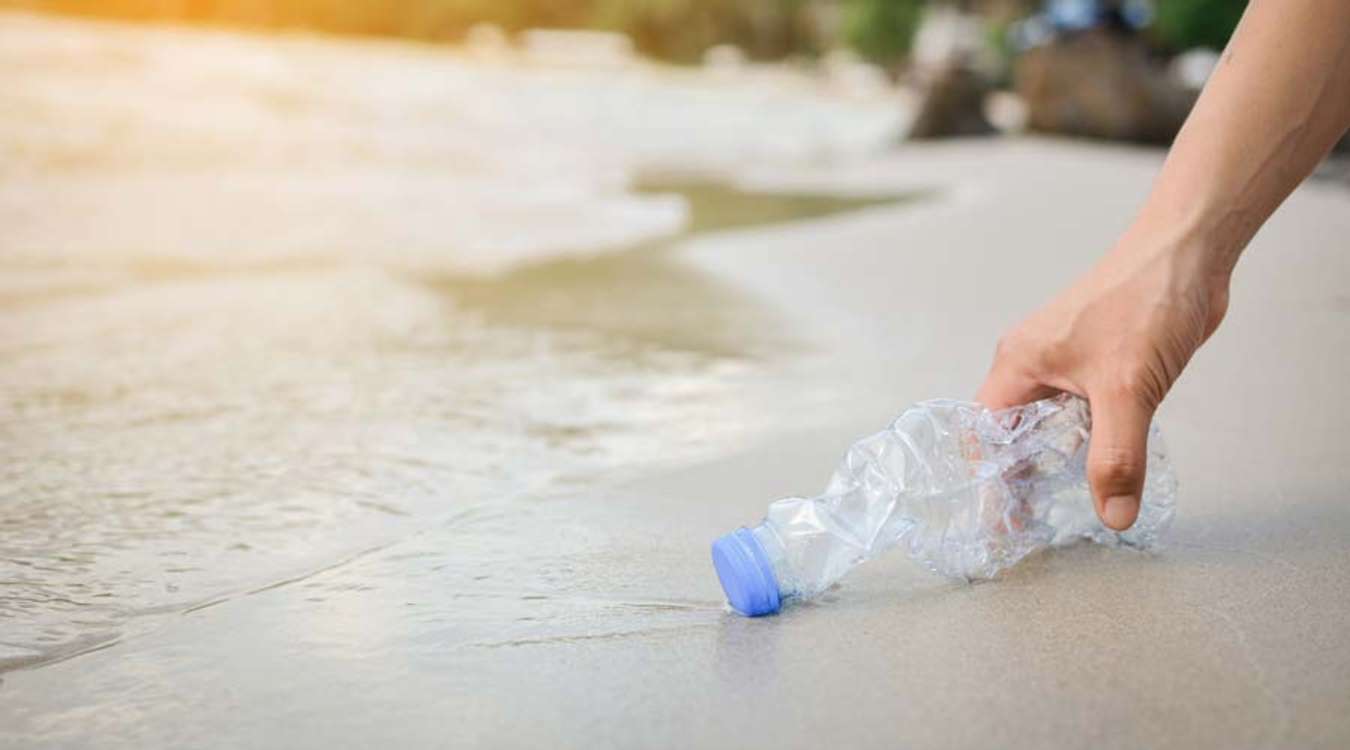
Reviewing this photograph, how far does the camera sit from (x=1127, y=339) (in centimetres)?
164

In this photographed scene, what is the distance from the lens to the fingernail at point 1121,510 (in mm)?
1636

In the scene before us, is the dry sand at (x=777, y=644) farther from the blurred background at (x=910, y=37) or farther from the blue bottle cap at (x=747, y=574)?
the blurred background at (x=910, y=37)

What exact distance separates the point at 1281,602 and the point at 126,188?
6.99 metres

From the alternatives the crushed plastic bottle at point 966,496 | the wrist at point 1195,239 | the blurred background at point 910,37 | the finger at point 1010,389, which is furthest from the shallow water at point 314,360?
the blurred background at point 910,37

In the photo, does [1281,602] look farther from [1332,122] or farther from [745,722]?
[745,722]

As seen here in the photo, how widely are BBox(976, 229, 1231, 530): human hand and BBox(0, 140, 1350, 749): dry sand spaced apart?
15 centimetres

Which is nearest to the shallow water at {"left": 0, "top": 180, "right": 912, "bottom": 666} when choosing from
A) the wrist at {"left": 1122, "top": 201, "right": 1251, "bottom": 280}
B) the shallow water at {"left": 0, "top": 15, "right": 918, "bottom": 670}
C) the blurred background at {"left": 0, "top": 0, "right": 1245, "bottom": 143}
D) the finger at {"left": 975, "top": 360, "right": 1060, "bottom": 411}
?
the shallow water at {"left": 0, "top": 15, "right": 918, "bottom": 670}

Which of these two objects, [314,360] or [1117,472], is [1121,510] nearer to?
[1117,472]

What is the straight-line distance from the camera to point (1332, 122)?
166 cm

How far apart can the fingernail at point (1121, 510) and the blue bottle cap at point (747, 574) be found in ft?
1.24

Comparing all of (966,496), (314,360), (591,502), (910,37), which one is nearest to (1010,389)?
(966,496)

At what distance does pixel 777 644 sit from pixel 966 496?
1.30 ft

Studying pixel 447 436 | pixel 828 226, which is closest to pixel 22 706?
pixel 447 436

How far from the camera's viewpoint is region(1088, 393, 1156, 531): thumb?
1.61m
